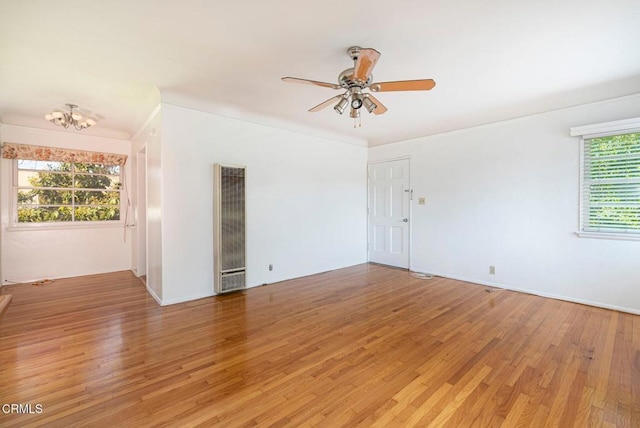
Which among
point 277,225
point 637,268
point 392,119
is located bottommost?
point 637,268

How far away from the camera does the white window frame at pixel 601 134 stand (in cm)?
327

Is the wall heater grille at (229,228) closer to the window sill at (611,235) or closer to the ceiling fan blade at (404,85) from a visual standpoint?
the ceiling fan blade at (404,85)

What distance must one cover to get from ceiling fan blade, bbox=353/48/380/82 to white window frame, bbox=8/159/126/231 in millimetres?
5016

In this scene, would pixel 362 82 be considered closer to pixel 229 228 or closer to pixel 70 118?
pixel 229 228

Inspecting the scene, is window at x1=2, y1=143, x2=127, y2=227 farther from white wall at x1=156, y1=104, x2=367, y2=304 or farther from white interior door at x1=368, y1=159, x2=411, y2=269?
white interior door at x1=368, y1=159, x2=411, y2=269

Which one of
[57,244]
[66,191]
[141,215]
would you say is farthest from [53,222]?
[141,215]

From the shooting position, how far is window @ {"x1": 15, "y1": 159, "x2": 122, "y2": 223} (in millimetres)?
4625

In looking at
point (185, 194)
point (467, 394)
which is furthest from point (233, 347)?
point (185, 194)

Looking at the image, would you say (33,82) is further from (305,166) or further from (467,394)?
(467,394)

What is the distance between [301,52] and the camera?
8.41 feet

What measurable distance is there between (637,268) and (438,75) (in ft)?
10.4

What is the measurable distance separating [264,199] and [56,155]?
11.5 ft

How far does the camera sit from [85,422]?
165 cm

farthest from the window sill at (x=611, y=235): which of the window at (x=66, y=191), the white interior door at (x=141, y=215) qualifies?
the window at (x=66, y=191)
